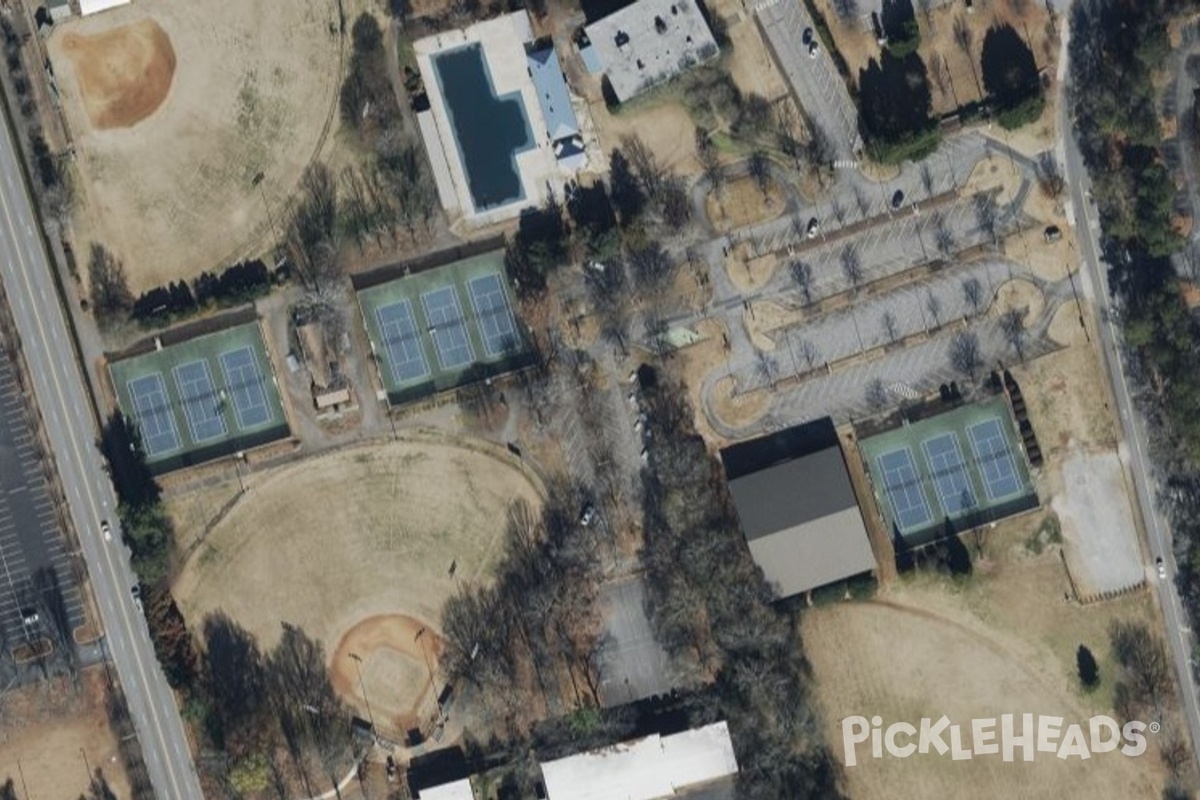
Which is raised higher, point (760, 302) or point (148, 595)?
point (760, 302)

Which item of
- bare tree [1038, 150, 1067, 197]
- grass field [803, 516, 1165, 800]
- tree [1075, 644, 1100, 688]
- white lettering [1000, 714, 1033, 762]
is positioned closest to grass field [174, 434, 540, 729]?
grass field [803, 516, 1165, 800]

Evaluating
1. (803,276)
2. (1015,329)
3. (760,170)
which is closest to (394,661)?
(803,276)

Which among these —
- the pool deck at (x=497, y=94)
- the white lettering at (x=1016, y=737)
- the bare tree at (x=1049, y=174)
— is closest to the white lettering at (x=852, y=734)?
the white lettering at (x=1016, y=737)

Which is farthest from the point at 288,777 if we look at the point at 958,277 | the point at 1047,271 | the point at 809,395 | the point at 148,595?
the point at 1047,271

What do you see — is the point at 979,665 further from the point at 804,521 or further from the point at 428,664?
the point at 428,664

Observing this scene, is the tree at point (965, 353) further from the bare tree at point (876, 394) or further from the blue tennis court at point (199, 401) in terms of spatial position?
the blue tennis court at point (199, 401)

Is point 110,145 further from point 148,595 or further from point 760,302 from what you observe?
point 760,302
